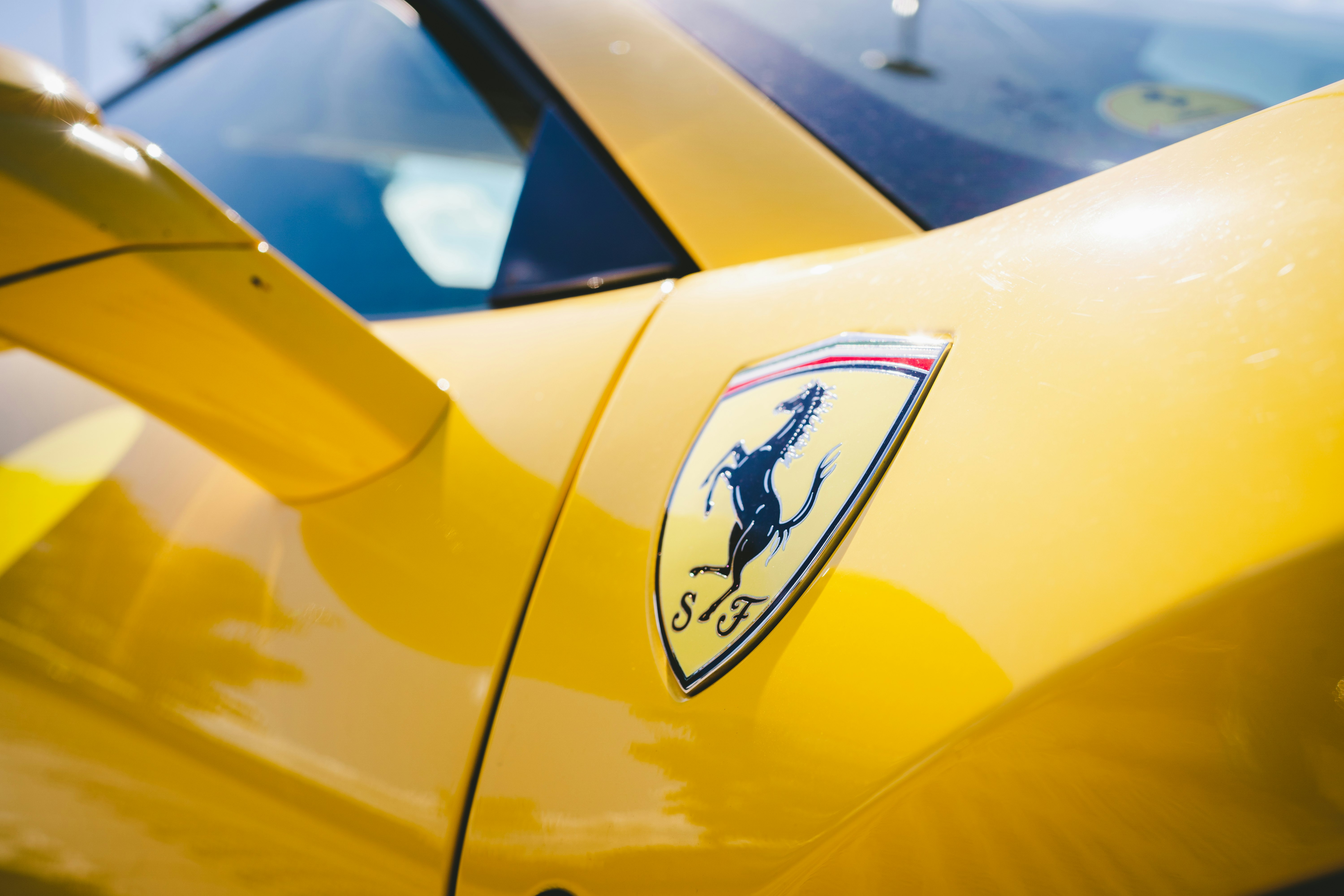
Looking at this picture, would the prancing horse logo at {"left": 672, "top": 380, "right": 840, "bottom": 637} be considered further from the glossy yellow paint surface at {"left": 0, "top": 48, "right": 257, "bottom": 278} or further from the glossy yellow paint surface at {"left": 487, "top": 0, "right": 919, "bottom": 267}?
the glossy yellow paint surface at {"left": 0, "top": 48, "right": 257, "bottom": 278}

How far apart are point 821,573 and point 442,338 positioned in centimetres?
69

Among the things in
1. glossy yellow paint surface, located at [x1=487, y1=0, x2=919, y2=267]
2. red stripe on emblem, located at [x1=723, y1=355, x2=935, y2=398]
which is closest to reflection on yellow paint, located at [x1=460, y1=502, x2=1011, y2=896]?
red stripe on emblem, located at [x1=723, y1=355, x2=935, y2=398]

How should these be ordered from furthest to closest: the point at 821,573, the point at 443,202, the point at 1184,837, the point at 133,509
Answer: the point at 443,202, the point at 133,509, the point at 821,573, the point at 1184,837

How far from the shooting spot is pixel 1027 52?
1.04m

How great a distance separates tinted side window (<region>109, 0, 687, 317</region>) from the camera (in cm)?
104

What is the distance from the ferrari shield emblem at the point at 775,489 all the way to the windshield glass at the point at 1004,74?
346mm

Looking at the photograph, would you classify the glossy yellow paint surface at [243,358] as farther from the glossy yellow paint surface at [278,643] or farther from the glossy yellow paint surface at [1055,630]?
the glossy yellow paint surface at [1055,630]

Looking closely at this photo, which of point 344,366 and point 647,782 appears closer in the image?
point 647,782

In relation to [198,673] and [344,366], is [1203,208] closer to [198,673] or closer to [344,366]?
[344,366]

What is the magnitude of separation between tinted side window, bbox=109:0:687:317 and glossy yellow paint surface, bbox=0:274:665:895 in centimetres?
13

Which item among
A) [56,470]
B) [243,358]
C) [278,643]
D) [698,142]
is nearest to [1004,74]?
[698,142]

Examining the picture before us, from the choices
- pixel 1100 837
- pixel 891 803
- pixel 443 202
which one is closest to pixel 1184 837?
pixel 1100 837

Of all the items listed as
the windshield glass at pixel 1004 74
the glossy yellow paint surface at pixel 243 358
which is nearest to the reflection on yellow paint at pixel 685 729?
the glossy yellow paint surface at pixel 243 358

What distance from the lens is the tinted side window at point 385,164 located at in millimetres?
1037
